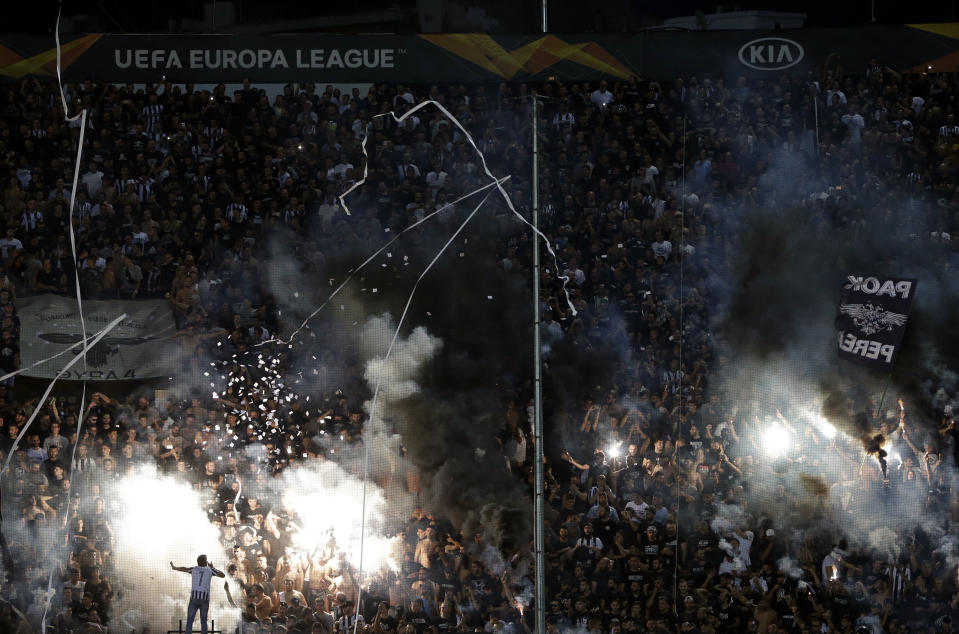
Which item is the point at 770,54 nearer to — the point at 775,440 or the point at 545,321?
the point at 545,321

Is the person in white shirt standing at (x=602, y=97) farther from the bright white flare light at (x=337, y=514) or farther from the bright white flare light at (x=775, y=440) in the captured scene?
the bright white flare light at (x=337, y=514)

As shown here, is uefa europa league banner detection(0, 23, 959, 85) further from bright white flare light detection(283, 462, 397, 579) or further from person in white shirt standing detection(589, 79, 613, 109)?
bright white flare light detection(283, 462, 397, 579)

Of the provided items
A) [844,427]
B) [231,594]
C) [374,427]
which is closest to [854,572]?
[844,427]

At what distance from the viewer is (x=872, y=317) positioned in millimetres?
16438

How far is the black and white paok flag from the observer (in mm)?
15984

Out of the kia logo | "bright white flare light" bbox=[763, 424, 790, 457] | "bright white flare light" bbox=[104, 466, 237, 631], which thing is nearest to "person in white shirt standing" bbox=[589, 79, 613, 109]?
the kia logo

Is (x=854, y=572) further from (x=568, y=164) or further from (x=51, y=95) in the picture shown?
(x=51, y=95)

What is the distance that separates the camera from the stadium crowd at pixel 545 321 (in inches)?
598

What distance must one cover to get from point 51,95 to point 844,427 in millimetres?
13317

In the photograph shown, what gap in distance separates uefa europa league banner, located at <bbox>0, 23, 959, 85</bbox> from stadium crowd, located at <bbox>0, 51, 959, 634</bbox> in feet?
1.61

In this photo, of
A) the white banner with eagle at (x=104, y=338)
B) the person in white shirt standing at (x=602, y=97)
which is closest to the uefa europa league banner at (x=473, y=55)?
the person in white shirt standing at (x=602, y=97)

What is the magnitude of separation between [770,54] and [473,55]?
499cm

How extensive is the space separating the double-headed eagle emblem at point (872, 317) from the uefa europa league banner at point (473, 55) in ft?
18.0

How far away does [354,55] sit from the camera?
20906 millimetres
